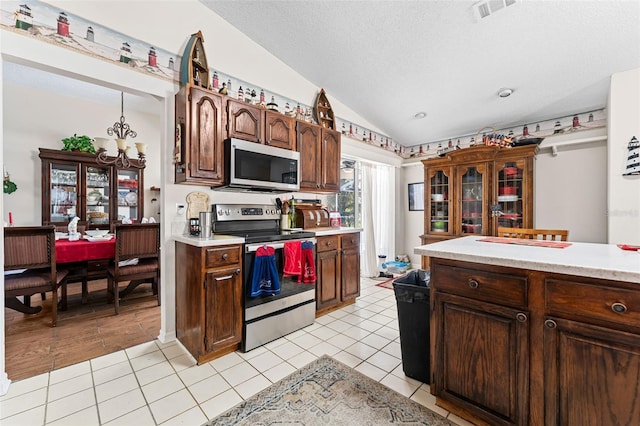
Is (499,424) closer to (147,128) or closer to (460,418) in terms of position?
(460,418)

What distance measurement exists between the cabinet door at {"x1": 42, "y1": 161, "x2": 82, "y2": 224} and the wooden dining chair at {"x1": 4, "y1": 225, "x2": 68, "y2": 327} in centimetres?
186

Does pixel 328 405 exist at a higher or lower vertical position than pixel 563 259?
lower

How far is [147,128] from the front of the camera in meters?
5.17

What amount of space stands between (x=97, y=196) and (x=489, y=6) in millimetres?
5627

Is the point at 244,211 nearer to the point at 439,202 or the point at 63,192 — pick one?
the point at 439,202

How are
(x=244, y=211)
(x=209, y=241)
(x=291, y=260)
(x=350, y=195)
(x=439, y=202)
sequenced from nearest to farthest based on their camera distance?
1. (x=209, y=241)
2. (x=291, y=260)
3. (x=244, y=211)
4. (x=439, y=202)
5. (x=350, y=195)

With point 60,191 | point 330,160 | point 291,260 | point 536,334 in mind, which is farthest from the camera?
point 60,191

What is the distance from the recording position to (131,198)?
482 cm

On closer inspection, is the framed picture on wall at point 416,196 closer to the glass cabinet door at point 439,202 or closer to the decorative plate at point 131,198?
the glass cabinet door at point 439,202

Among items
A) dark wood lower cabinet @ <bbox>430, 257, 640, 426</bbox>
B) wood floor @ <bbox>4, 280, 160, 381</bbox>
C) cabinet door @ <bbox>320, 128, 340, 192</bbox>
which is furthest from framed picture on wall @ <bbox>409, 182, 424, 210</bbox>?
wood floor @ <bbox>4, 280, 160, 381</bbox>

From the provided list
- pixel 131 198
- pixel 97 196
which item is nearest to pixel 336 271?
pixel 131 198

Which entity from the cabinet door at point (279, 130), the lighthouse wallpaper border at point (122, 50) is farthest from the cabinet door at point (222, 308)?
the lighthouse wallpaper border at point (122, 50)

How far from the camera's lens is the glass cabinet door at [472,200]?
156 inches

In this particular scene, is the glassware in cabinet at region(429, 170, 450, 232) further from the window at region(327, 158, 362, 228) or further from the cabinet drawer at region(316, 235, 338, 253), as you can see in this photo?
the cabinet drawer at region(316, 235, 338, 253)
